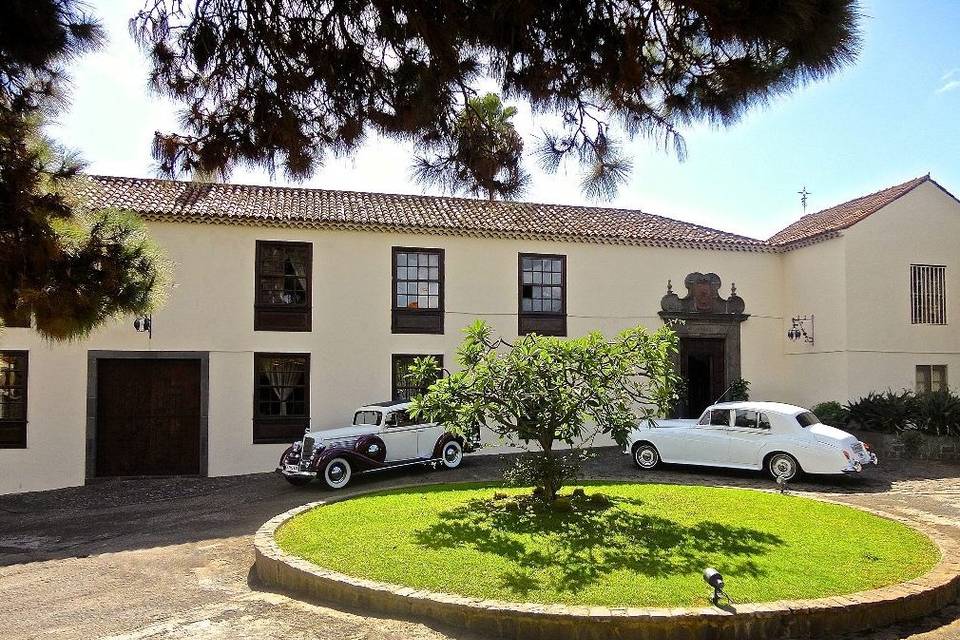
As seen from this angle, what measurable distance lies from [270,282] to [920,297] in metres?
15.0

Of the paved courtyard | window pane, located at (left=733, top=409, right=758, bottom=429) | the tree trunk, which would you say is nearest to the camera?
the paved courtyard

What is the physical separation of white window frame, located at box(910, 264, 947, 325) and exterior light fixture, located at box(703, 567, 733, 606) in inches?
593

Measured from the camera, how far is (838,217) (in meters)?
19.0

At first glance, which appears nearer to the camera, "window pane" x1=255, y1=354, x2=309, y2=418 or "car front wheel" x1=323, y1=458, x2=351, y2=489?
"car front wheel" x1=323, y1=458, x2=351, y2=489

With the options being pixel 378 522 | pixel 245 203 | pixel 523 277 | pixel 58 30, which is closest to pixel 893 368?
pixel 523 277

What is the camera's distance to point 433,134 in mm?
5918

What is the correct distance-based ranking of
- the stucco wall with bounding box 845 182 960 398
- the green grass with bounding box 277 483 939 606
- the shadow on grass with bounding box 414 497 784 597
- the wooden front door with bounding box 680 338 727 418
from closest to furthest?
the green grass with bounding box 277 483 939 606, the shadow on grass with bounding box 414 497 784 597, the stucco wall with bounding box 845 182 960 398, the wooden front door with bounding box 680 338 727 418

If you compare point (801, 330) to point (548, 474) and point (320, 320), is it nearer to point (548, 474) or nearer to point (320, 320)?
point (320, 320)

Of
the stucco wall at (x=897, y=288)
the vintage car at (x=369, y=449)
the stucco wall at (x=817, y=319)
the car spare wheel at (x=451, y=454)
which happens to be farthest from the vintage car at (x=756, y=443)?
the stucco wall at (x=897, y=288)

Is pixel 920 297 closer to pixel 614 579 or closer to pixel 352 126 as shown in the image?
pixel 614 579

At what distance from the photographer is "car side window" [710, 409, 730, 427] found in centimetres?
1382

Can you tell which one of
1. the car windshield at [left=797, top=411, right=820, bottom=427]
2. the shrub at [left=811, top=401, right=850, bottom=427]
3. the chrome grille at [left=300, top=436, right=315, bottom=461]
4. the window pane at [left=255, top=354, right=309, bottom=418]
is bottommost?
the chrome grille at [left=300, top=436, right=315, bottom=461]

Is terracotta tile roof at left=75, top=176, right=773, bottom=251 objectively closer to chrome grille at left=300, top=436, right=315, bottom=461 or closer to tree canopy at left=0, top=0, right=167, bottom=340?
chrome grille at left=300, top=436, right=315, bottom=461

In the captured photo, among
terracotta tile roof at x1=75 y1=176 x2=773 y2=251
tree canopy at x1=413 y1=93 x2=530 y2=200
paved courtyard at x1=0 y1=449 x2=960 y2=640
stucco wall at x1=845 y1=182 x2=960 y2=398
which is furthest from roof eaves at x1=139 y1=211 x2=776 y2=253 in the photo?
tree canopy at x1=413 y1=93 x2=530 y2=200
